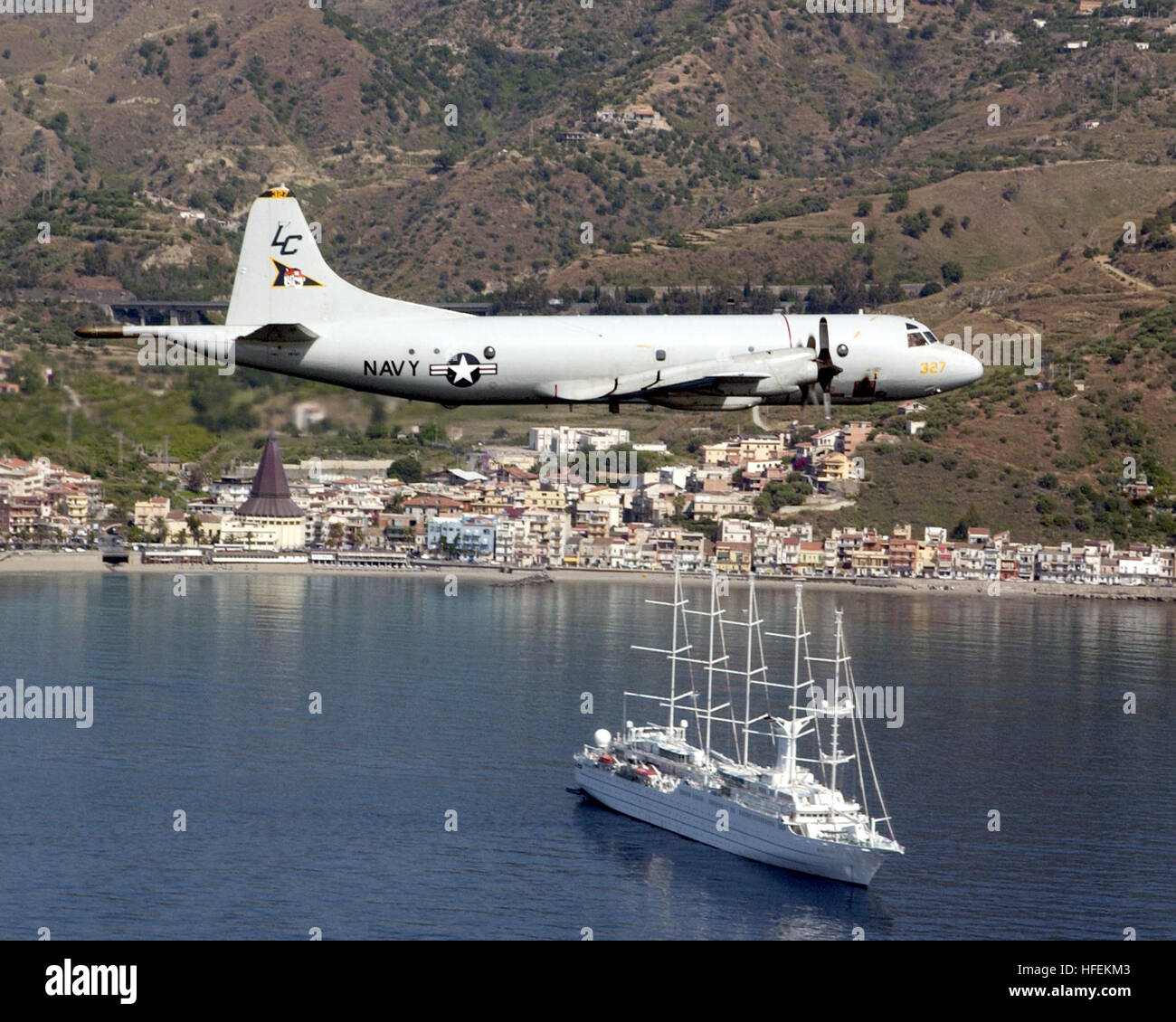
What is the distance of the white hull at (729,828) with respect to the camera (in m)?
105

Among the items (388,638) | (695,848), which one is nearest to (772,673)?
(388,638)

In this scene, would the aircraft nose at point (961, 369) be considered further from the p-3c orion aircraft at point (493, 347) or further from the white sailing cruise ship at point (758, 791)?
the white sailing cruise ship at point (758, 791)

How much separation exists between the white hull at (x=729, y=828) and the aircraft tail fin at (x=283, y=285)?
59830mm

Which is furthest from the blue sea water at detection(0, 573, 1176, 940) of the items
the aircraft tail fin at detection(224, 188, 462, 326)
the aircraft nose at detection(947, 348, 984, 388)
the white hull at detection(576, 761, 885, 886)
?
the aircraft tail fin at detection(224, 188, 462, 326)

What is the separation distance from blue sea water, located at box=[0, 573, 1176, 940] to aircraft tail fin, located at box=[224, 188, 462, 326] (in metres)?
47.0

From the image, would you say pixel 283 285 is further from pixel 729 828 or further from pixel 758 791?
pixel 758 791

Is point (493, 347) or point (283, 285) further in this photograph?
point (283, 285)

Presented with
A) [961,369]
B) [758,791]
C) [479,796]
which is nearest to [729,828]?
[758,791]

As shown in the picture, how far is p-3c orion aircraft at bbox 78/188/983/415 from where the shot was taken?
49.9 meters

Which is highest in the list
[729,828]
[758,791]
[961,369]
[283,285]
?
[283,285]

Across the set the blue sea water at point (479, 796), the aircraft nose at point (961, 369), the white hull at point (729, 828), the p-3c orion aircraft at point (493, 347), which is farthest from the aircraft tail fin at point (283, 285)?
the white hull at point (729, 828)

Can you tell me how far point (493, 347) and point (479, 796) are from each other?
228 feet

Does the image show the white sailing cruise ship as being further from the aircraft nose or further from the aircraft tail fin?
the aircraft tail fin

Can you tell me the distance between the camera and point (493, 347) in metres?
49.9
